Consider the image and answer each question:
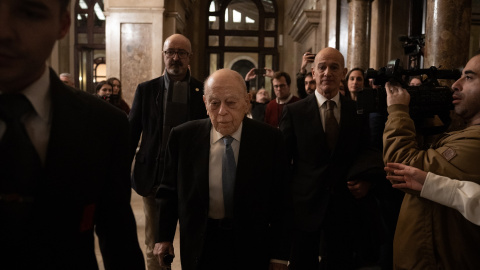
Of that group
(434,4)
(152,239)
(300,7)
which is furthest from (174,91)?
(300,7)

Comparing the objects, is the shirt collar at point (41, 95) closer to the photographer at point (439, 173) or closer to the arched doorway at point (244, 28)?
the photographer at point (439, 173)

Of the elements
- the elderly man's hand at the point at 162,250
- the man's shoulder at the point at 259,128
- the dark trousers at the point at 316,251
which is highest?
the man's shoulder at the point at 259,128

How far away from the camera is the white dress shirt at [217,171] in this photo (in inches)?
77.0

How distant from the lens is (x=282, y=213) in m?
2.01

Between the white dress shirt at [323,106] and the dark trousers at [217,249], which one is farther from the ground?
the white dress shirt at [323,106]

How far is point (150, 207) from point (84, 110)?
2.50 meters

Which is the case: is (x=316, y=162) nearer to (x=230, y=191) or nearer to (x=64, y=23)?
(x=230, y=191)

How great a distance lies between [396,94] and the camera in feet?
7.04

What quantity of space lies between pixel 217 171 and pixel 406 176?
33.3 inches

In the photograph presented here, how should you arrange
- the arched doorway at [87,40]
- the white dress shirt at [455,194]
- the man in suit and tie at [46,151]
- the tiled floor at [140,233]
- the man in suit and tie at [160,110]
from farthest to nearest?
the arched doorway at [87,40] < the tiled floor at [140,233] < the man in suit and tie at [160,110] < the white dress shirt at [455,194] < the man in suit and tie at [46,151]

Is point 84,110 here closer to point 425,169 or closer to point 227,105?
point 227,105

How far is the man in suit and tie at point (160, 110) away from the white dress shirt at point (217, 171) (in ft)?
3.32

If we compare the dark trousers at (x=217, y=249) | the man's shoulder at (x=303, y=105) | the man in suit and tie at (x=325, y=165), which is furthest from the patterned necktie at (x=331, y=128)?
the dark trousers at (x=217, y=249)

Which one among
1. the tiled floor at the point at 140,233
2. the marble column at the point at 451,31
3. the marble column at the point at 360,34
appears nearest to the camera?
the marble column at the point at 451,31
